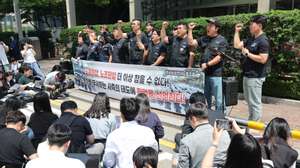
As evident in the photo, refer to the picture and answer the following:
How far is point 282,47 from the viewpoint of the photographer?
929 centimetres

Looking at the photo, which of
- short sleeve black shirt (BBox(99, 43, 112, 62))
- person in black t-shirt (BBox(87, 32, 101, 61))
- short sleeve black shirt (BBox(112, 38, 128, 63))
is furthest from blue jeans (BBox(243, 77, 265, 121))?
person in black t-shirt (BBox(87, 32, 101, 61))

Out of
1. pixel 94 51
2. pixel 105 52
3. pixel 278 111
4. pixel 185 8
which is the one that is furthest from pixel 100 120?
pixel 185 8

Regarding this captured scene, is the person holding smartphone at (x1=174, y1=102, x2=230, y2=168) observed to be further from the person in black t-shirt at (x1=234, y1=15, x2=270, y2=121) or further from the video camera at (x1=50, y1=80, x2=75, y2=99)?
the video camera at (x1=50, y1=80, x2=75, y2=99)

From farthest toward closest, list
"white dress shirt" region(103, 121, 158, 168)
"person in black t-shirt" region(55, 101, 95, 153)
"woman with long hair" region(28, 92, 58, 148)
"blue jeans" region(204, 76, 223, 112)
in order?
"blue jeans" region(204, 76, 223, 112), "woman with long hair" region(28, 92, 58, 148), "person in black t-shirt" region(55, 101, 95, 153), "white dress shirt" region(103, 121, 158, 168)

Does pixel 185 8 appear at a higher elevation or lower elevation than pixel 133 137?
higher

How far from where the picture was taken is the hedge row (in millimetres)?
8922

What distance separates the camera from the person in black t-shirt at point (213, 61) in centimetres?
733

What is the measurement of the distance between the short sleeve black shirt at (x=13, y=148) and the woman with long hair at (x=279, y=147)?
8.40 feet

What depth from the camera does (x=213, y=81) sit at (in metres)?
7.62

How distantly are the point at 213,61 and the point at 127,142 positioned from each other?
3.66 meters

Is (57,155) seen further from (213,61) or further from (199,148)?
(213,61)

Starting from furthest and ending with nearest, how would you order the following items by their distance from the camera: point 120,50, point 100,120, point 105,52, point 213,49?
1. point 105,52
2. point 120,50
3. point 213,49
4. point 100,120

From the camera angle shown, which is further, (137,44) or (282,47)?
(137,44)

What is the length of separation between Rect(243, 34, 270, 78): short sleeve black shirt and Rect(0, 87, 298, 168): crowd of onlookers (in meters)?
1.80
